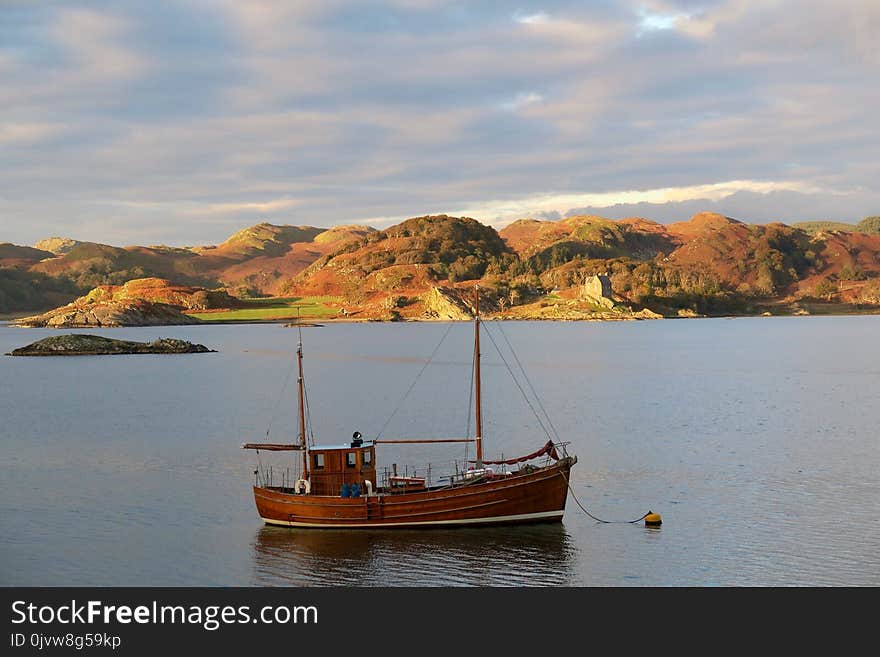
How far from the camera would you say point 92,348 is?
160m

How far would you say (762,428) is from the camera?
59.2 m

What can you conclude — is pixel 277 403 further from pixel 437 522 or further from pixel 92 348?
pixel 92 348

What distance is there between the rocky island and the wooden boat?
128 metres

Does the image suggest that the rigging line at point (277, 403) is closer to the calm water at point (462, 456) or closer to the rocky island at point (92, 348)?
the calm water at point (462, 456)

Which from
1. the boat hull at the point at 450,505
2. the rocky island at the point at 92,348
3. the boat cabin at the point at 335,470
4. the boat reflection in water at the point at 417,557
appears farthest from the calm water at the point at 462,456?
the rocky island at the point at 92,348

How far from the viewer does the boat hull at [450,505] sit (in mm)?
33031

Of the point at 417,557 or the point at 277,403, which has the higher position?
the point at 277,403

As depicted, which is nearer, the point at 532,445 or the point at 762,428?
the point at 532,445

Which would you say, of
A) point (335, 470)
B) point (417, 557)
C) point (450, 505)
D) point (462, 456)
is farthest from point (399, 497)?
point (462, 456)

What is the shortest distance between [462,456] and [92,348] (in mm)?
127287
